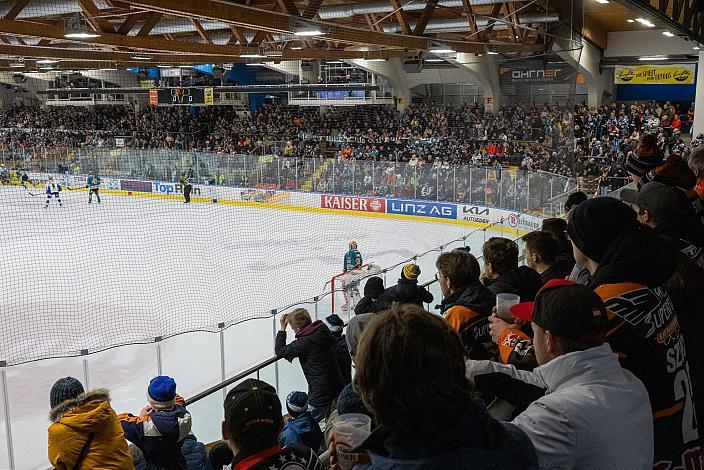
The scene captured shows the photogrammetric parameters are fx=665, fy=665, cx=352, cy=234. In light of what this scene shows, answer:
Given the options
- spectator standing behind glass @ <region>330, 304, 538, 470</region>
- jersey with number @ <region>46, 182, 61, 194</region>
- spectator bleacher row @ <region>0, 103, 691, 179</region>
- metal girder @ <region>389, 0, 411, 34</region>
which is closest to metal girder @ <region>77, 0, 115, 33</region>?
metal girder @ <region>389, 0, 411, 34</region>

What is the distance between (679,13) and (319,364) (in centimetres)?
974

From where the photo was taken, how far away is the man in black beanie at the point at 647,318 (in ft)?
6.48

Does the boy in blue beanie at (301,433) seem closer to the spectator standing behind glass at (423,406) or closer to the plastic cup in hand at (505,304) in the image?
the plastic cup in hand at (505,304)

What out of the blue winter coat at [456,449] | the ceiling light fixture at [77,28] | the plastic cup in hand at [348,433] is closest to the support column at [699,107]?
the ceiling light fixture at [77,28]

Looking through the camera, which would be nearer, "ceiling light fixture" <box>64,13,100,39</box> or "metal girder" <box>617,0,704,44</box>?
"metal girder" <box>617,0,704,44</box>

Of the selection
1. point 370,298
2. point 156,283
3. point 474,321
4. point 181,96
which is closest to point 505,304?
point 474,321

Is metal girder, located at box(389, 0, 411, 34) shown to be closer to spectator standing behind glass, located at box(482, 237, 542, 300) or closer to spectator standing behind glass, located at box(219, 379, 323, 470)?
spectator standing behind glass, located at box(482, 237, 542, 300)

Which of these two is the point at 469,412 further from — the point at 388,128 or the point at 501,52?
the point at 388,128

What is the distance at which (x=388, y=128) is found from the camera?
90.9ft

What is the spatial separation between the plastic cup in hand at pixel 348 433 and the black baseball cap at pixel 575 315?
535 mm

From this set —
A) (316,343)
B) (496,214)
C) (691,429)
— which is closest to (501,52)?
(496,214)

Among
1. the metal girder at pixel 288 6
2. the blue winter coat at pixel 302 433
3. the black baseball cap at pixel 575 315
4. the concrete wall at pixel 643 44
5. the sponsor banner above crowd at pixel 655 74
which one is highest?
the concrete wall at pixel 643 44

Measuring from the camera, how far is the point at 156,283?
1374 centimetres

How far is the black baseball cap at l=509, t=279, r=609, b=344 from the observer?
1.69 m
